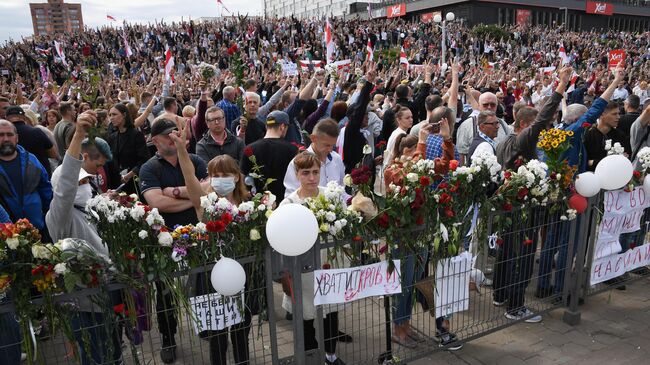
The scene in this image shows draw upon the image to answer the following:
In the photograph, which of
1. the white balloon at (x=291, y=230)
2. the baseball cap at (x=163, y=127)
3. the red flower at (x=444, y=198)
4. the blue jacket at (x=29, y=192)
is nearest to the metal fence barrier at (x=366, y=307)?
the white balloon at (x=291, y=230)

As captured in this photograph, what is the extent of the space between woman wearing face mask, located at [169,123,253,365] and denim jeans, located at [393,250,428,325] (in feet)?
3.58

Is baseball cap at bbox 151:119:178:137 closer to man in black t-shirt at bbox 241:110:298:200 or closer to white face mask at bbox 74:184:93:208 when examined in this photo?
white face mask at bbox 74:184:93:208

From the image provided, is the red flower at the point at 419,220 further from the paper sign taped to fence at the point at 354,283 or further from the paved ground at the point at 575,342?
the paved ground at the point at 575,342

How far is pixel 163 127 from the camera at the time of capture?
13.0ft

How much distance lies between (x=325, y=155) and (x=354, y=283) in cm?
172

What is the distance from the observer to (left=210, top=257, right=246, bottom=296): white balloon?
115 inches

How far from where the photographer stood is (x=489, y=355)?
4.23 meters

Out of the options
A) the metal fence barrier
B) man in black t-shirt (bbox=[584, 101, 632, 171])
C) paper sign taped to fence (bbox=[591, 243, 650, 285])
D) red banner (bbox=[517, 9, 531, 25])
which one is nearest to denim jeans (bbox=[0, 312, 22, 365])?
the metal fence barrier

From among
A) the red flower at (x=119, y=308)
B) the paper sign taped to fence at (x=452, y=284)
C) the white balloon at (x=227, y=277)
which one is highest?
the white balloon at (x=227, y=277)

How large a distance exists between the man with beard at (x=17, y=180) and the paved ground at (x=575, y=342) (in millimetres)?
3463

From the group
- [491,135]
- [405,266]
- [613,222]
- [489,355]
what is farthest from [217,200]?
[613,222]

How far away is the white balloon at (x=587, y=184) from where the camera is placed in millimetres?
4195

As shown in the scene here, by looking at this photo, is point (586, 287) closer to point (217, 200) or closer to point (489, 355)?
point (489, 355)

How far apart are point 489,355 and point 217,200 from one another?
8.92 ft
